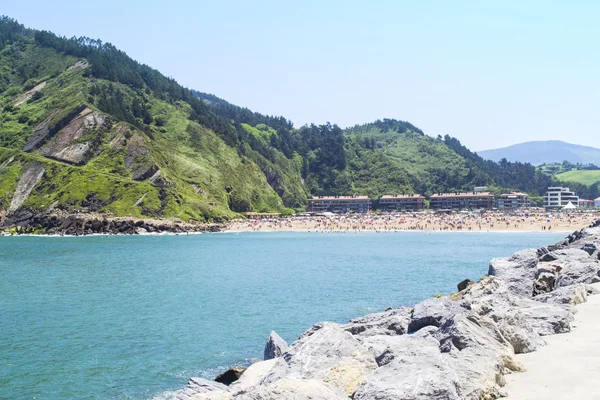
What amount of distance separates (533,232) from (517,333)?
118359 mm

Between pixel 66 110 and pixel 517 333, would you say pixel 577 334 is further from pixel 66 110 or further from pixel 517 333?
pixel 66 110

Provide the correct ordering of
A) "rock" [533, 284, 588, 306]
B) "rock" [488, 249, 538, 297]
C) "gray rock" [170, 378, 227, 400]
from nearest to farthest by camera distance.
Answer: "gray rock" [170, 378, 227, 400] → "rock" [533, 284, 588, 306] → "rock" [488, 249, 538, 297]

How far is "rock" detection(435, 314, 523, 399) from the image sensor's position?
1102cm

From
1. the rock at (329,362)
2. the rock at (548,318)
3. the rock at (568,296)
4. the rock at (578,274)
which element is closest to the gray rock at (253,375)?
the rock at (329,362)

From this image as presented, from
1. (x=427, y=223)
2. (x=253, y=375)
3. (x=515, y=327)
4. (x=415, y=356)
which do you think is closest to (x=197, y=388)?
(x=253, y=375)

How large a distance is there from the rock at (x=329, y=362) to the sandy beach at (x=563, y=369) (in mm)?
3096

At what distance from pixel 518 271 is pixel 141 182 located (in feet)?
439

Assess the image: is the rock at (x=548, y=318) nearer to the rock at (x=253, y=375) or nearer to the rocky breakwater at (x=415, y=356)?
the rocky breakwater at (x=415, y=356)

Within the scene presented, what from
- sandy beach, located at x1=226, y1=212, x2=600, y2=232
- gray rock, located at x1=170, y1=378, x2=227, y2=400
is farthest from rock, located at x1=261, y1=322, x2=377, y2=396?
sandy beach, located at x1=226, y1=212, x2=600, y2=232

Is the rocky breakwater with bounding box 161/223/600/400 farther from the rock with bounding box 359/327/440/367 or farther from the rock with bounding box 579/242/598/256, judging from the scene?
the rock with bounding box 579/242/598/256

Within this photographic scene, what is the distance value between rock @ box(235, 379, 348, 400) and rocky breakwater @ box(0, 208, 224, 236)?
12737 cm

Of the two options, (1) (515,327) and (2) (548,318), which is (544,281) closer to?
(2) (548,318)

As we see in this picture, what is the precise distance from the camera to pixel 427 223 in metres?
152

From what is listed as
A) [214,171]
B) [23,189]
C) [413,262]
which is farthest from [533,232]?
[23,189]
